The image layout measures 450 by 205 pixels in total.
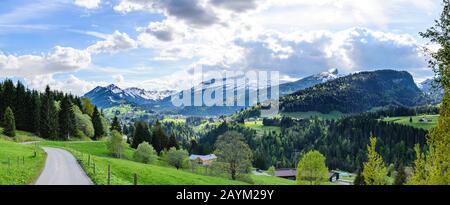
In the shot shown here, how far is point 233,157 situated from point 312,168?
18838 millimetres

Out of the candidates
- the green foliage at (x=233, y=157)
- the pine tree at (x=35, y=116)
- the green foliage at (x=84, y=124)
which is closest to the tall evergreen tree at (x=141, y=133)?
the green foliage at (x=84, y=124)

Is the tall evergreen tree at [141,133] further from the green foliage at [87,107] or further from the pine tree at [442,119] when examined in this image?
the pine tree at [442,119]

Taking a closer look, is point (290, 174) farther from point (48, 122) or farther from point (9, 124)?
point (9, 124)

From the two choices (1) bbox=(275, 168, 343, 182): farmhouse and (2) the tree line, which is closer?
(2) the tree line

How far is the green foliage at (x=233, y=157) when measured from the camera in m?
92.9

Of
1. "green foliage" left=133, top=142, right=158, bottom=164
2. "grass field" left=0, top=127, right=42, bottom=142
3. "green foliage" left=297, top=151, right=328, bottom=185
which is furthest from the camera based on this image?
"grass field" left=0, top=127, right=42, bottom=142

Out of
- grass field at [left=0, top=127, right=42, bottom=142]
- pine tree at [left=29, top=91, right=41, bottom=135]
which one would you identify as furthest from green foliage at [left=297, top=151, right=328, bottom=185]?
pine tree at [left=29, top=91, right=41, bottom=135]

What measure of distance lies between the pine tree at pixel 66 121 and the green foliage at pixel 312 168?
271ft

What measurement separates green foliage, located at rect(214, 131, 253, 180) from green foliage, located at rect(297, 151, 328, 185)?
1603 cm

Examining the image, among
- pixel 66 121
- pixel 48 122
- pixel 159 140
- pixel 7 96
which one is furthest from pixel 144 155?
pixel 7 96

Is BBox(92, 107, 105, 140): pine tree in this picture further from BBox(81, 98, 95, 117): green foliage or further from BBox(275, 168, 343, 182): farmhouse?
BBox(275, 168, 343, 182): farmhouse

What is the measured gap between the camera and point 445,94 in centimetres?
2222

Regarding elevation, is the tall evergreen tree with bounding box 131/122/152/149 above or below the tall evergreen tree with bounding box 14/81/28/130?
below

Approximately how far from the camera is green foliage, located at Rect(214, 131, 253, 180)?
92906 millimetres
